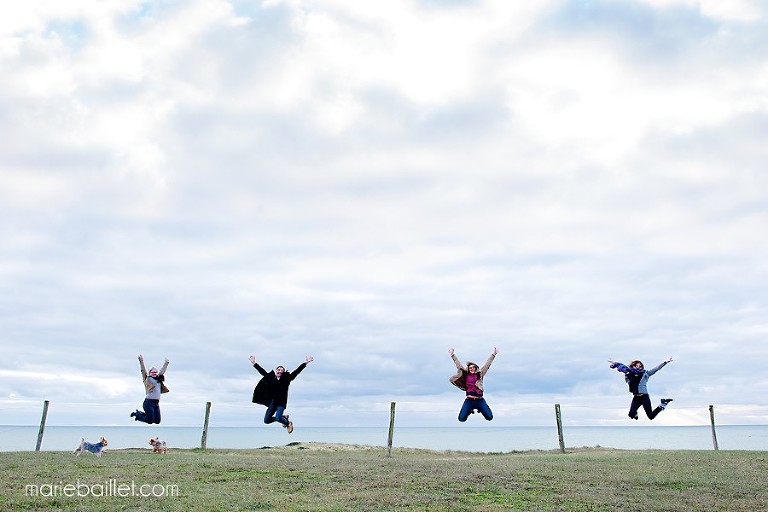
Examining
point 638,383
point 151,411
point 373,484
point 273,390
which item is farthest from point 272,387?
point 638,383

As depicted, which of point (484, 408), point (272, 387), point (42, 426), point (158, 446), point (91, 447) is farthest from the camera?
point (42, 426)

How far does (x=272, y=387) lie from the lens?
78.2 feet

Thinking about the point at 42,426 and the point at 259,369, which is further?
the point at 42,426

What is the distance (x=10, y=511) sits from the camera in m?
15.7

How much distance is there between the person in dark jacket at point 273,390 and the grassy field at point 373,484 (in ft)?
5.75

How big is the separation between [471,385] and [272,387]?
6505mm

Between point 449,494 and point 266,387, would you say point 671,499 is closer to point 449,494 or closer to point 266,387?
point 449,494

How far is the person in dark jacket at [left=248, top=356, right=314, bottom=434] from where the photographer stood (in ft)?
77.4

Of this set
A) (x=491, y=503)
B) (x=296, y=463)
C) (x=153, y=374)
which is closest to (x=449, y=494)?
(x=491, y=503)

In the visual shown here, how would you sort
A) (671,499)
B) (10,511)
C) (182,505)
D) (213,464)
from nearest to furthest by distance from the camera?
(10,511), (182,505), (671,499), (213,464)

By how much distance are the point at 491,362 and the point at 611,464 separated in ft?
18.6

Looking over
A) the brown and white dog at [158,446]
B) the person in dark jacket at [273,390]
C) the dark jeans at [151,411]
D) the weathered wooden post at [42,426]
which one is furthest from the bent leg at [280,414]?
the weathered wooden post at [42,426]

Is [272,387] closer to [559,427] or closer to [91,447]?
[91,447]

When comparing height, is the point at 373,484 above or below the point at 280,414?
below
